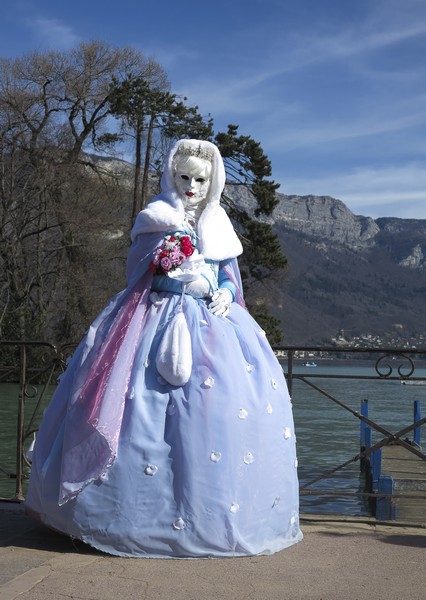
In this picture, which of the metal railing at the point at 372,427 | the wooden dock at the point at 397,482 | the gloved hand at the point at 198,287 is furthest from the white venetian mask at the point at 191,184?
the wooden dock at the point at 397,482

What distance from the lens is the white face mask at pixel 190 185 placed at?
174 inches

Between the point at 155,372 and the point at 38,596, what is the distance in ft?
3.72

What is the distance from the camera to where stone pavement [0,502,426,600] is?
3172 millimetres

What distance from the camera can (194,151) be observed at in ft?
14.5

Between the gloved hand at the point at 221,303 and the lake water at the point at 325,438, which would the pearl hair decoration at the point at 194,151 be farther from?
the lake water at the point at 325,438

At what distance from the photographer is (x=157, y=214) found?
425 centimetres

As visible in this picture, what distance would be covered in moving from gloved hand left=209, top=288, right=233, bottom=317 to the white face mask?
546 millimetres

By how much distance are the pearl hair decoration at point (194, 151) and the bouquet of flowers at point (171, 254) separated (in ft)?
1.67

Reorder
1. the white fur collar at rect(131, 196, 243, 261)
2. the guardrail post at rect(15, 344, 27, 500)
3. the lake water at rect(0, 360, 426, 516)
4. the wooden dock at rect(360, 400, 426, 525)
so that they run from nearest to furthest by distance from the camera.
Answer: the white fur collar at rect(131, 196, 243, 261) → the guardrail post at rect(15, 344, 27, 500) → the wooden dock at rect(360, 400, 426, 525) → the lake water at rect(0, 360, 426, 516)

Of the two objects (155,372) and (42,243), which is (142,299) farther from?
(42,243)

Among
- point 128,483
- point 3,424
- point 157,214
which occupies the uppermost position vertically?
point 157,214

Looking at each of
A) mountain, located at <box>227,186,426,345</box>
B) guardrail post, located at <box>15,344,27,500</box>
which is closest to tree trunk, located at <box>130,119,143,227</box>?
guardrail post, located at <box>15,344,27,500</box>

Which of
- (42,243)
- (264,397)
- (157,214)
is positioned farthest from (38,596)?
(42,243)

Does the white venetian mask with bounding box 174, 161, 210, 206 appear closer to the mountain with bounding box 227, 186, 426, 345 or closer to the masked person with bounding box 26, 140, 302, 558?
the masked person with bounding box 26, 140, 302, 558
